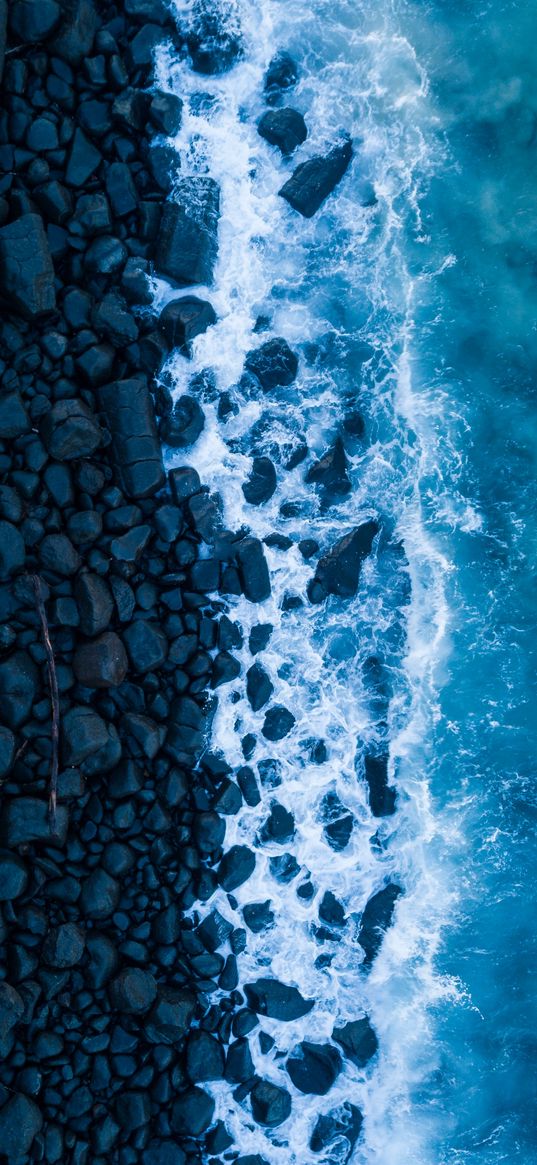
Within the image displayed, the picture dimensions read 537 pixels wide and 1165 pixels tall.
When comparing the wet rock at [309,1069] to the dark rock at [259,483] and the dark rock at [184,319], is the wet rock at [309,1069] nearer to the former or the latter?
the dark rock at [259,483]

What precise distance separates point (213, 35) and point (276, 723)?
12.3 m

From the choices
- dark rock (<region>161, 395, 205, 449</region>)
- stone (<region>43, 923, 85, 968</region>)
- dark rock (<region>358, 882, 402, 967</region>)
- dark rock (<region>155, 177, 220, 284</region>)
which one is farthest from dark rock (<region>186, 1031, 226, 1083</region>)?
dark rock (<region>155, 177, 220, 284</region>)

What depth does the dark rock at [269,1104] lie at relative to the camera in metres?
14.5

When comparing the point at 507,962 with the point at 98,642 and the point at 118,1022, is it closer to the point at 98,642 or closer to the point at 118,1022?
the point at 118,1022

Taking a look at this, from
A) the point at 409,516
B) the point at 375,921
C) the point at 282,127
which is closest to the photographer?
the point at 282,127

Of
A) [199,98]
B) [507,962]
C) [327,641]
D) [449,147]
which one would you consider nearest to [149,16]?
[199,98]

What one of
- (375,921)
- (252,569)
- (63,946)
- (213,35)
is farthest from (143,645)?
(213,35)

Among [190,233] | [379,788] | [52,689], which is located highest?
[190,233]

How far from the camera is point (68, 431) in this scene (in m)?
13.6

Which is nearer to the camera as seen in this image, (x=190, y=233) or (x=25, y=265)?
(x=25, y=265)

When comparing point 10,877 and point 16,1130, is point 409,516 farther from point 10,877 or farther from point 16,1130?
point 16,1130

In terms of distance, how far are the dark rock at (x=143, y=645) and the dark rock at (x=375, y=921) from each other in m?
6.03

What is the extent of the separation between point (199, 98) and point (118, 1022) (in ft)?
52.8

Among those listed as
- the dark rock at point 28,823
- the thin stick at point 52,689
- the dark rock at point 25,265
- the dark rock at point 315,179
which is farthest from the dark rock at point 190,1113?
the dark rock at point 315,179
